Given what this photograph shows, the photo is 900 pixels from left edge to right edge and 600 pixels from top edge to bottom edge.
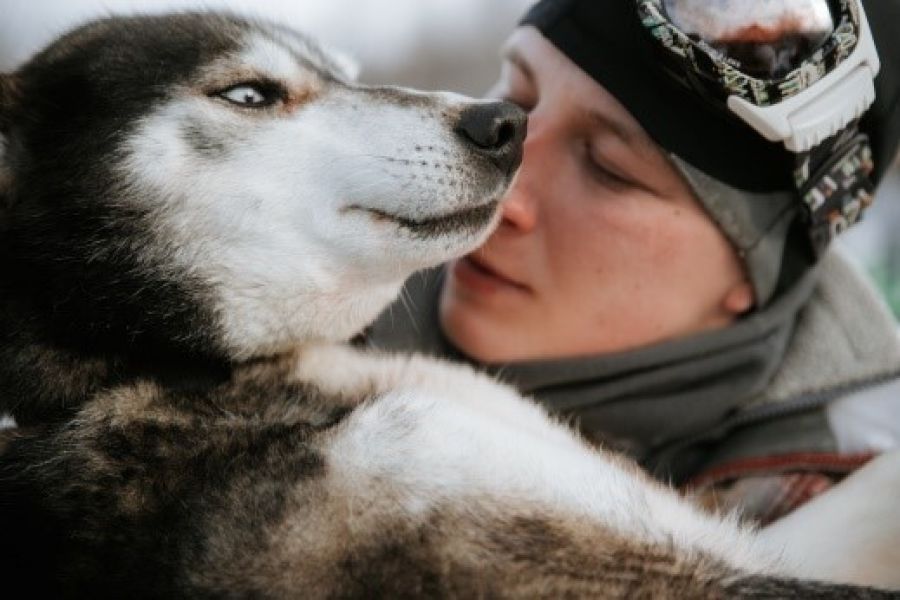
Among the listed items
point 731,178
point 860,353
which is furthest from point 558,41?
point 860,353

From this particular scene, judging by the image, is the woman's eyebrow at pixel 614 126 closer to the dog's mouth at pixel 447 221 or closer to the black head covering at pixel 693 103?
the black head covering at pixel 693 103

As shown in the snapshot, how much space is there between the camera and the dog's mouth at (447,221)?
1.95m

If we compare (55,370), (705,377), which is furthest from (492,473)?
(705,377)

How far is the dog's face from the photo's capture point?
1906mm

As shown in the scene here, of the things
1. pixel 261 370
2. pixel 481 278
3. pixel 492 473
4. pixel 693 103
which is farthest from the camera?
pixel 481 278

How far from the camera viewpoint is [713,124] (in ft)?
8.21

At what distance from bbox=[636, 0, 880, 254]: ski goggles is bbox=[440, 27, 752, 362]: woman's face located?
24 centimetres

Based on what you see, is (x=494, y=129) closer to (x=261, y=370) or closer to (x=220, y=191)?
(x=220, y=191)

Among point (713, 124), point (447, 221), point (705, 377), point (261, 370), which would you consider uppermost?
point (713, 124)

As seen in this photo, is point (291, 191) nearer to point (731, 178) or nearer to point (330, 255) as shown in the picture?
point (330, 255)

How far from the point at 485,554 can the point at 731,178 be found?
58.3 inches

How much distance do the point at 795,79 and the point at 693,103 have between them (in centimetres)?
26

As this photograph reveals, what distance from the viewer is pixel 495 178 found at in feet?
6.61

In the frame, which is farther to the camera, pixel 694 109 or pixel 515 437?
pixel 694 109
